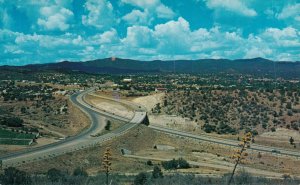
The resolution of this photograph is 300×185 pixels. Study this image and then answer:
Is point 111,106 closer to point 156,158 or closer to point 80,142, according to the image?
point 80,142

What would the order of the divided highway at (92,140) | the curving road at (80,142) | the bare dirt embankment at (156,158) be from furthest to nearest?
the divided highway at (92,140)
the curving road at (80,142)
the bare dirt embankment at (156,158)

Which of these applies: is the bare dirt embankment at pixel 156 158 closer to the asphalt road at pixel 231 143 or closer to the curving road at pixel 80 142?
the curving road at pixel 80 142

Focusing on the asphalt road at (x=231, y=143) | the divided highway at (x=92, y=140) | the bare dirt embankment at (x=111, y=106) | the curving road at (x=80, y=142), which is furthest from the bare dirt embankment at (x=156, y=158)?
the bare dirt embankment at (x=111, y=106)

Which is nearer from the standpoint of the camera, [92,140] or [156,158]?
[156,158]

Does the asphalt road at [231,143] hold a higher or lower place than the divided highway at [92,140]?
lower

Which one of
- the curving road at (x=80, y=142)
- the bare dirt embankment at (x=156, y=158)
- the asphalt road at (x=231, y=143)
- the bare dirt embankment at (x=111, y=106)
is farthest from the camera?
the bare dirt embankment at (x=111, y=106)

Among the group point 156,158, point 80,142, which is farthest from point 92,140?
point 156,158

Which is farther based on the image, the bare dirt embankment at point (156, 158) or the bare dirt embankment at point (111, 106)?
the bare dirt embankment at point (111, 106)

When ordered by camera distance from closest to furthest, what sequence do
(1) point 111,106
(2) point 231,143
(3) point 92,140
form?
1. (3) point 92,140
2. (2) point 231,143
3. (1) point 111,106

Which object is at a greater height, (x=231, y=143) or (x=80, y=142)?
(x=80, y=142)

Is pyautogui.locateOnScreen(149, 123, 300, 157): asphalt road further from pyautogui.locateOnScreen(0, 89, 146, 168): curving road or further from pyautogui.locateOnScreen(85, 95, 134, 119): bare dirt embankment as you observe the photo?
pyautogui.locateOnScreen(85, 95, 134, 119): bare dirt embankment
